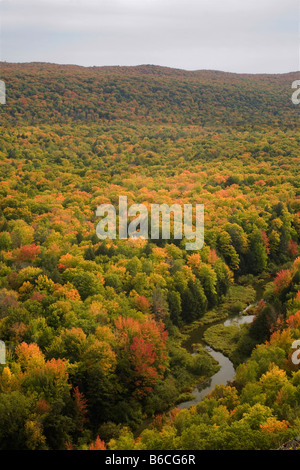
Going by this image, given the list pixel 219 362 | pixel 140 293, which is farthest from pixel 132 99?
pixel 219 362

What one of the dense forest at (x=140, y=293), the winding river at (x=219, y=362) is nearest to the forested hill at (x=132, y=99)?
the dense forest at (x=140, y=293)

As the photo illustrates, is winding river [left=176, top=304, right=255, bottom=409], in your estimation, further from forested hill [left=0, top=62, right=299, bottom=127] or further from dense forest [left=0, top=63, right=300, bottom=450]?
forested hill [left=0, top=62, right=299, bottom=127]

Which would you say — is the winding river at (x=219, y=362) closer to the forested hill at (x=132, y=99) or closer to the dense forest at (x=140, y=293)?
the dense forest at (x=140, y=293)

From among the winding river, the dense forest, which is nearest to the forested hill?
the dense forest

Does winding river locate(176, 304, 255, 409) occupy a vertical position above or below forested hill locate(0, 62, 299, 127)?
below

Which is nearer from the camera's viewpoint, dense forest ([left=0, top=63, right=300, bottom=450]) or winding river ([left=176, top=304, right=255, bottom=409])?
dense forest ([left=0, top=63, right=300, bottom=450])

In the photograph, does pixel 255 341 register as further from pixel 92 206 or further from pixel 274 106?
pixel 274 106

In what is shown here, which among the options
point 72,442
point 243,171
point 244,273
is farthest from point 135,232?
point 243,171

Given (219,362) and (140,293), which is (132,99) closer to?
(140,293)
